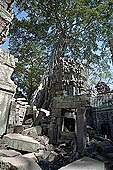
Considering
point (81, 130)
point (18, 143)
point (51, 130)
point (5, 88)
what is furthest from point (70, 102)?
point (5, 88)

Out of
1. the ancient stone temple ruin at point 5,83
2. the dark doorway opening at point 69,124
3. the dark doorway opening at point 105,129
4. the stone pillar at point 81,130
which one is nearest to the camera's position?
the ancient stone temple ruin at point 5,83

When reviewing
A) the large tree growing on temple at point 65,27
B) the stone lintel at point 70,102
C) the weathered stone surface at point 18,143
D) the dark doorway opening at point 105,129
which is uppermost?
the large tree growing on temple at point 65,27

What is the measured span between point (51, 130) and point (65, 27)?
37.4 feet

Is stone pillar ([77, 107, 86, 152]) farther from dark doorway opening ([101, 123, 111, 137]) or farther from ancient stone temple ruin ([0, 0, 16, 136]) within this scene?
dark doorway opening ([101, 123, 111, 137])

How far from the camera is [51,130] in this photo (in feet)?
20.0

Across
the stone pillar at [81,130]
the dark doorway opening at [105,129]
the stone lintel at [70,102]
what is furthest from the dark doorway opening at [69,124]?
the dark doorway opening at [105,129]

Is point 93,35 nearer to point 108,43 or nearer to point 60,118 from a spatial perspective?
point 108,43

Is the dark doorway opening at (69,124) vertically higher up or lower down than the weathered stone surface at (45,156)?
higher up

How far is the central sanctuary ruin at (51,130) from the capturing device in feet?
9.95

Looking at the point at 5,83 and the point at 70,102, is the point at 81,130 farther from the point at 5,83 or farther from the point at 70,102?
the point at 5,83

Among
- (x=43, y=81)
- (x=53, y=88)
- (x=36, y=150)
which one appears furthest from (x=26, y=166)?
(x=43, y=81)

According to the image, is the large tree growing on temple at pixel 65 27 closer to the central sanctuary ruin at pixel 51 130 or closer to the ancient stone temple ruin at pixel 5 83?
the central sanctuary ruin at pixel 51 130

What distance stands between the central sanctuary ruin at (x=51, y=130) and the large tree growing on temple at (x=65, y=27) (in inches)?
218

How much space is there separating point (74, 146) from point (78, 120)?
1.03m
